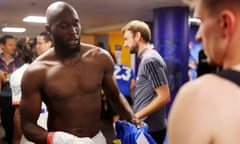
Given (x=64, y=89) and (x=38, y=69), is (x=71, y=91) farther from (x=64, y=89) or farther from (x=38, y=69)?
(x=38, y=69)

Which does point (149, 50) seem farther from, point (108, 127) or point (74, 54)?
point (108, 127)

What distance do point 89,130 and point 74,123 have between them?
9 cm

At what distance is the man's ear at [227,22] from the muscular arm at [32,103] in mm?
1129

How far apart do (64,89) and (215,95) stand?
3.63 ft

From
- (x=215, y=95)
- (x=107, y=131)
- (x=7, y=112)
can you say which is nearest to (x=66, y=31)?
(x=215, y=95)

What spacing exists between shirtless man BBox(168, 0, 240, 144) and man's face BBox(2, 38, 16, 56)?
364cm

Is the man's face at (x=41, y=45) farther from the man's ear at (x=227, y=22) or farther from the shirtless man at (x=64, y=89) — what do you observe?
the man's ear at (x=227, y=22)

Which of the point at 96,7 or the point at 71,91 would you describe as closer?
the point at 71,91

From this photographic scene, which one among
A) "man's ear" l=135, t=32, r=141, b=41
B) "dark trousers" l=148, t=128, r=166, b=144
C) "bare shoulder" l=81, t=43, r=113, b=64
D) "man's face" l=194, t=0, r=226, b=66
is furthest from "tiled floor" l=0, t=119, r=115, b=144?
"man's face" l=194, t=0, r=226, b=66

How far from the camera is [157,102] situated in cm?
221

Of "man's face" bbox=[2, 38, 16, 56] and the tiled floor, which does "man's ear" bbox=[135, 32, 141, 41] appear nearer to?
"man's face" bbox=[2, 38, 16, 56]

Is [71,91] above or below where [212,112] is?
below

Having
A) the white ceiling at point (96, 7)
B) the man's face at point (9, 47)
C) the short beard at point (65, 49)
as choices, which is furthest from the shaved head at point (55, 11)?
the white ceiling at point (96, 7)

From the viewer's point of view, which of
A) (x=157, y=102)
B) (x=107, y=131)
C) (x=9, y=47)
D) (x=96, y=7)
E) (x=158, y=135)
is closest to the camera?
(x=157, y=102)
